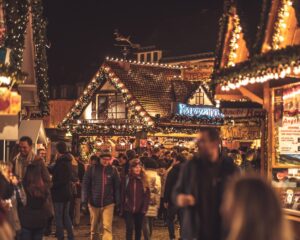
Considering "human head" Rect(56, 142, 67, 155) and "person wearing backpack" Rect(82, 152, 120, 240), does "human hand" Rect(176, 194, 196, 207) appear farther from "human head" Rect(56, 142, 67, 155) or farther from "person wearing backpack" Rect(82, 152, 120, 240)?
"human head" Rect(56, 142, 67, 155)

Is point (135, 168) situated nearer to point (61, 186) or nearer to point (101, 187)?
point (101, 187)

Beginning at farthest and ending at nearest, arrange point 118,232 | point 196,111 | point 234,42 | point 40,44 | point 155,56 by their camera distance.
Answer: point 155,56
point 196,111
point 40,44
point 118,232
point 234,42

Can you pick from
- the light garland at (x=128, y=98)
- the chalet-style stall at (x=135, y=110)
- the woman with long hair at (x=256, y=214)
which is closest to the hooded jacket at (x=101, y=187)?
the woman with long hair at (x=256, y=214)

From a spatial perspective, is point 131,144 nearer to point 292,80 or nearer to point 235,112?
point 235,112

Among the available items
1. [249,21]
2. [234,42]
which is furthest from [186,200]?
[234,42]

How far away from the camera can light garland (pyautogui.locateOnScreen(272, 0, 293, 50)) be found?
34.2 ft

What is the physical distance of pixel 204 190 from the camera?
21.7 ft

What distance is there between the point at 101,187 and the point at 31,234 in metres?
2.60

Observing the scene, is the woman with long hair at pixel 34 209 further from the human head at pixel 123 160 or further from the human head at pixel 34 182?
the human head at pixel 123 160

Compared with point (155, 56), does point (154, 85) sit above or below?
below

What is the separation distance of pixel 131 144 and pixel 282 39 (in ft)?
74.3

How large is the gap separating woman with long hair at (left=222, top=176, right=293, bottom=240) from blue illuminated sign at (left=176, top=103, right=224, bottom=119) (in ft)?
90.5

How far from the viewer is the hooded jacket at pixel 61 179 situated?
42.7ft

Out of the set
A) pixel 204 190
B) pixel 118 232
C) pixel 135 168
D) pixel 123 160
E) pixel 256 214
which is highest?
pixel 256 214
